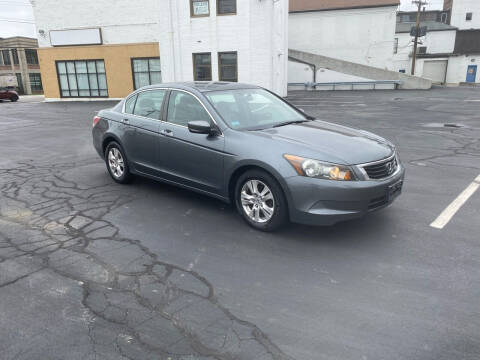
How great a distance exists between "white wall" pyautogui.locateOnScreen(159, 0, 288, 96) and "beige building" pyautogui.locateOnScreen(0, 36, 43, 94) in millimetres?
45438

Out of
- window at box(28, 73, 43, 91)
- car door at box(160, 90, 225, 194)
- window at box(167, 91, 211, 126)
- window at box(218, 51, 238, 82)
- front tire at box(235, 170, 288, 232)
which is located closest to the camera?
front tire at box(235, 170, 288, 232)

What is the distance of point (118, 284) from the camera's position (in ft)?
11.6

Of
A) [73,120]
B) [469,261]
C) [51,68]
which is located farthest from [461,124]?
[51,68]

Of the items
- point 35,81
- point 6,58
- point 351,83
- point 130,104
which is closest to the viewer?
point 130,104

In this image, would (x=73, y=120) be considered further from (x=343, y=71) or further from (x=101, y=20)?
(x=343, y=71)

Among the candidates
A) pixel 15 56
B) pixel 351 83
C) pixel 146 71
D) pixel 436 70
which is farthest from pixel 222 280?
pixel 15 56

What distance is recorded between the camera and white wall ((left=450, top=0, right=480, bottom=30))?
54938 millimetres

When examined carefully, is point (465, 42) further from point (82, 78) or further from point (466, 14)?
point (82, 78)

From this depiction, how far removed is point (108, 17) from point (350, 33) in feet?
83.8

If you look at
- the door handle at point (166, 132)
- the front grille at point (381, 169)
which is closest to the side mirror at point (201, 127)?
the door handle at point (166, 132)

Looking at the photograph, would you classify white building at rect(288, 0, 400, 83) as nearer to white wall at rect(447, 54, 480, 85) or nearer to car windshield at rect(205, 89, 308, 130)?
white wall at rect(447, 54, 480, 85)

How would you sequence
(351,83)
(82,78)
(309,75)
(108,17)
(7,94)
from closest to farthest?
(108,17) < (82,78) < (7,94) < (351,83) < (309,75)

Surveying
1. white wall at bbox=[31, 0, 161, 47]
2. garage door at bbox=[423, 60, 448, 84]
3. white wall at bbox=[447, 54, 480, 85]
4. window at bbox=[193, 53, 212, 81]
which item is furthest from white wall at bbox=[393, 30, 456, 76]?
white wall at bbox=[31, 0, 161, 47]

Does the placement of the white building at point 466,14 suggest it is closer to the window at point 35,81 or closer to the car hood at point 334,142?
the car hood at point 334,142
